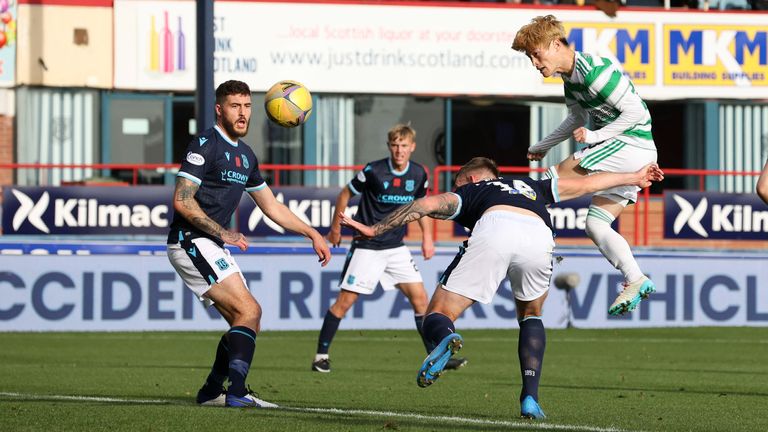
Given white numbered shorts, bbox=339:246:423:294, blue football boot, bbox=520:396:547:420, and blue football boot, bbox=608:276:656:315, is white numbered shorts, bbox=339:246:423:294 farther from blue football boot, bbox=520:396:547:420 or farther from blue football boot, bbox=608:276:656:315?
blue football boot, bbox=520:396:547:420

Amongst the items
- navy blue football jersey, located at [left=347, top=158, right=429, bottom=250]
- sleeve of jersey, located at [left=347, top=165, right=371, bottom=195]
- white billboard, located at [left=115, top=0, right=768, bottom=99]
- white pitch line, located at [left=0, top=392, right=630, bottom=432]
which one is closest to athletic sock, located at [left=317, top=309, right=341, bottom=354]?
navy blue football jersey, located at [left=347, top=158, right=429, bottom=250]

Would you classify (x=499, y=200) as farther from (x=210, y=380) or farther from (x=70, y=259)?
(x=70, y=259)

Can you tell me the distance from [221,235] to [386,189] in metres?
5.37

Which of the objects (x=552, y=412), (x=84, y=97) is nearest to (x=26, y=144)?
(x=84, y=97)

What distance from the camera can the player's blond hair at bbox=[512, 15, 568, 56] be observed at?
9.97 meters

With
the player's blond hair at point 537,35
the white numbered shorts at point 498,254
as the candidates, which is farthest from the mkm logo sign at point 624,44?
the white numbered shorts at point 498,254

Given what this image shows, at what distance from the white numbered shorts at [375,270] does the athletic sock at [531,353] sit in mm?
5190

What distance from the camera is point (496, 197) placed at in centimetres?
900

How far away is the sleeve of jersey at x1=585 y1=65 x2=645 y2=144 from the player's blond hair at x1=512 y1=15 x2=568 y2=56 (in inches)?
14.8

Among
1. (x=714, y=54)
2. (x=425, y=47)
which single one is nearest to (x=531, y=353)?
(x=425, y=47)

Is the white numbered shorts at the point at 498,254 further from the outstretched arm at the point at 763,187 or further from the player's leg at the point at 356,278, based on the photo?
the player's leg at the point at 356,278

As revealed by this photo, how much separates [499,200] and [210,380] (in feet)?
7.86

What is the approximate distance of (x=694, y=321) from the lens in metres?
20.9

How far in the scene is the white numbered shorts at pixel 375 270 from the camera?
1449 cm
